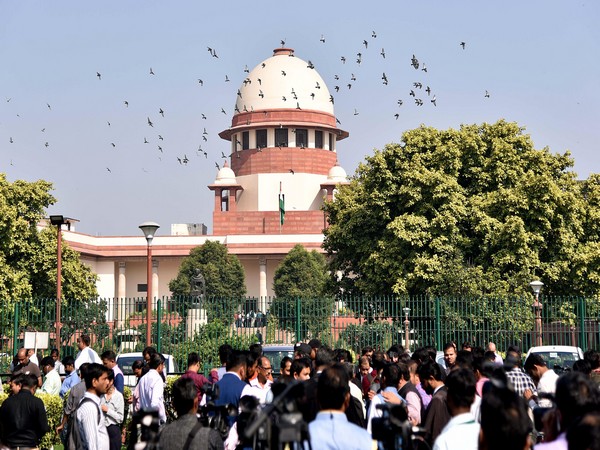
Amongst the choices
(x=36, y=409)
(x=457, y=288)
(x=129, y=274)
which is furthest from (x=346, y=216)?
(x=129, y=274)

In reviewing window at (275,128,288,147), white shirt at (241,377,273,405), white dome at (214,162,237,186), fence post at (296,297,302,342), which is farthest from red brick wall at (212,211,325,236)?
white shirt at (241,377,273,405)

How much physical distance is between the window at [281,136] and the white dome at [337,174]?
3.73 m

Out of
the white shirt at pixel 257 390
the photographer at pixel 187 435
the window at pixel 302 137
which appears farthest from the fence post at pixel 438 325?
the window at pixel 302 137

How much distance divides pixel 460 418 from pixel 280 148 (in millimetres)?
68734

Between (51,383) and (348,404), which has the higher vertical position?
(348,404)

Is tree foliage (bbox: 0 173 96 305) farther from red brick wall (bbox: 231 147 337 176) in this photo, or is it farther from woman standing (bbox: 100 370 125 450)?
red brick wall (bbox: 231 147 337 176)

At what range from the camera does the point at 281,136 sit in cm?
7488

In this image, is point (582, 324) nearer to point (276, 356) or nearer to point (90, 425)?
point (276, 356)

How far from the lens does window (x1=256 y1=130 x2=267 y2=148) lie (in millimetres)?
74625

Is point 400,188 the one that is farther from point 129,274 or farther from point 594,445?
point 129,274

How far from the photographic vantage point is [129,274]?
233 ft

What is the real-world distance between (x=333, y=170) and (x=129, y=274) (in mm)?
15297

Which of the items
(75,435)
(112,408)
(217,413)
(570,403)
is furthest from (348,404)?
(112,408)

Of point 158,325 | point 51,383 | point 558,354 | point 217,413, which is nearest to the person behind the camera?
point 217,413
